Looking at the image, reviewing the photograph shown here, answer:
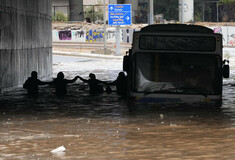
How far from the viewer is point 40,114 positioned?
18281mm

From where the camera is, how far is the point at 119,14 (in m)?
65.4

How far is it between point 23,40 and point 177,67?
1178cm

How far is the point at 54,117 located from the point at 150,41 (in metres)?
4.01

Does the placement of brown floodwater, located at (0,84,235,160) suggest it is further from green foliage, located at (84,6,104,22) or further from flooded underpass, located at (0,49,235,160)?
green foliage, located at (84,6,104,22)

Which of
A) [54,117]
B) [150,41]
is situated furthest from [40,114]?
[150,41]

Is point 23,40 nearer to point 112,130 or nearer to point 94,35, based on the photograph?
point 112,130

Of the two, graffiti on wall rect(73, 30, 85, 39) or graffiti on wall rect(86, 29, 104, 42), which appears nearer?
graffiti on wall rect(86, 29, 104, 42)

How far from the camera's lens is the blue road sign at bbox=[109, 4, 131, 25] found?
213 feet

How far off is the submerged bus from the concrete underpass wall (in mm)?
7692

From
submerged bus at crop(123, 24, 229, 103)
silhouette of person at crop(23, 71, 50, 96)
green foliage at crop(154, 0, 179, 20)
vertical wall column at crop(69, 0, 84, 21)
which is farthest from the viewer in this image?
green foliage at crop(154, 0, 179, 20)

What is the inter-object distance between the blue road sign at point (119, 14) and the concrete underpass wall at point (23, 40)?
28343 millimetres

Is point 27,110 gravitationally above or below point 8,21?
below

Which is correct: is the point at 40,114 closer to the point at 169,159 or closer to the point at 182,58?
the point at 182,58

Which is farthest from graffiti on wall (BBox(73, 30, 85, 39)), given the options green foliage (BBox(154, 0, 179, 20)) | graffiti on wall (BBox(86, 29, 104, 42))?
green foliage (BBox(154, 0, 179, 20))
